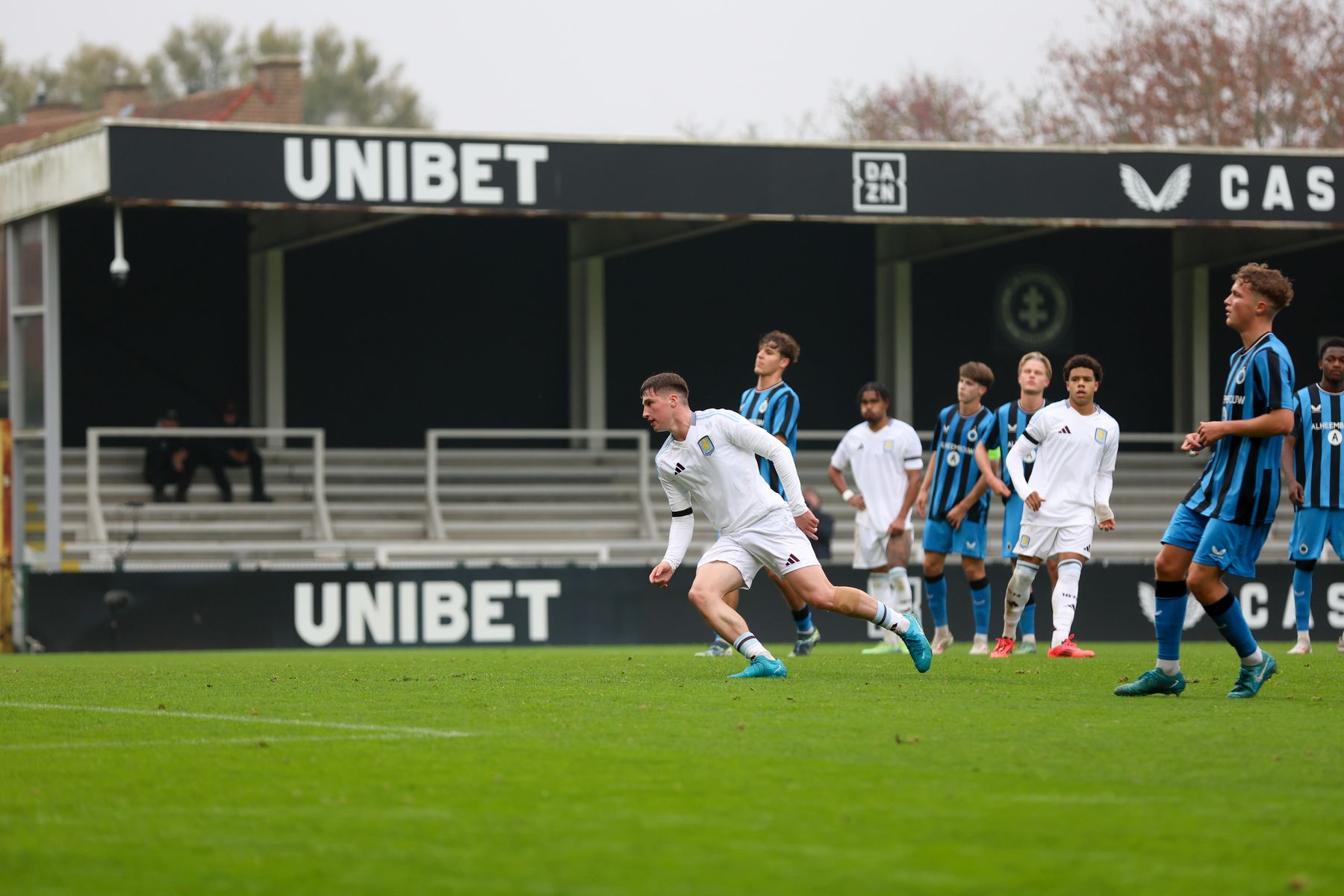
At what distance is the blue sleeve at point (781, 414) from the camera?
12.7 meters

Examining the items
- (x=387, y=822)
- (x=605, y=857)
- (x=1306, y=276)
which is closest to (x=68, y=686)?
(x=387, y=822)

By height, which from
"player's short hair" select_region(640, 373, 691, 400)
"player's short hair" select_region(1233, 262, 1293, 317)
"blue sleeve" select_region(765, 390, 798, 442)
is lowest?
"blue sleeve" select_region(765, 390, 798, 442)

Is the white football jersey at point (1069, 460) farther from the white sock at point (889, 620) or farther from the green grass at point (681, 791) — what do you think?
the green grass at point (681, 791)

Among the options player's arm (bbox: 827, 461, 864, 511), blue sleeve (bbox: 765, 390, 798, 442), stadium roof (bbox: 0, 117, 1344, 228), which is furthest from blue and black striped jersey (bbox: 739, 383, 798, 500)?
stadium roof (bbox: 0, 117, 1344, 228)

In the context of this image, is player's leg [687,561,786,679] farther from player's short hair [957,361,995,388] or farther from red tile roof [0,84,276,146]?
red tile roof [0,84,276,146]

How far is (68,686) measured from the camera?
35.5 feet

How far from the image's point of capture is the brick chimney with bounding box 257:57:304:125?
50688 millimetres

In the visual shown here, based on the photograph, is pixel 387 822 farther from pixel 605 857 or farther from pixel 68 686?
pixel 68 686

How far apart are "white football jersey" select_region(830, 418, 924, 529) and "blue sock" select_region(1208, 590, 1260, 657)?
5597mm

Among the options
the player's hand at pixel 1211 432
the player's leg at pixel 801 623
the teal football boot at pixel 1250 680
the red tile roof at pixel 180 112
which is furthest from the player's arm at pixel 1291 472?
the red tile roof at pixel 180 112

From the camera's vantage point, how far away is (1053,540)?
13328 mm

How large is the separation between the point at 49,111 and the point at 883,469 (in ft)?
140

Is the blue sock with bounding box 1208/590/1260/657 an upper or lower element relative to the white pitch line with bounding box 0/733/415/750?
upper

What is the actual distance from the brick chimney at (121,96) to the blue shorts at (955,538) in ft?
137
